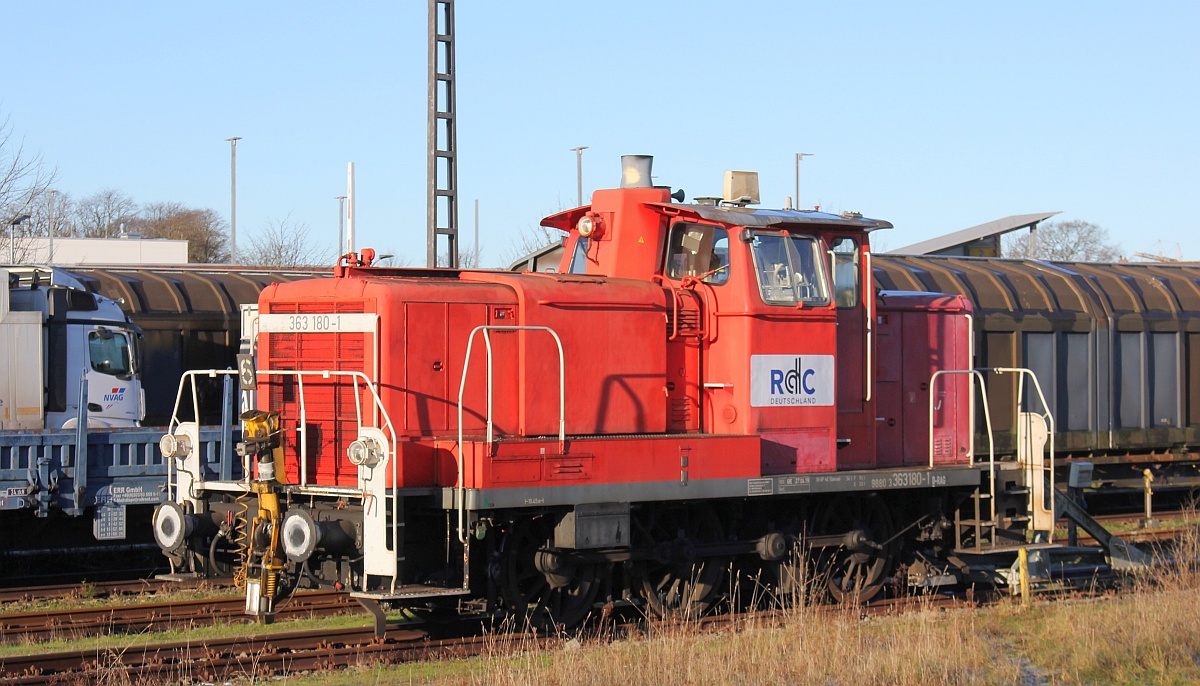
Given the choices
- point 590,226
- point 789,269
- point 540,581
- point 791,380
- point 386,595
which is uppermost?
point 590,226

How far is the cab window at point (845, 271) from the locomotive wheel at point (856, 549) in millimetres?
1748

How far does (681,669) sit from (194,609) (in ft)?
18.6

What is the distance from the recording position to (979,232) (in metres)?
25.6

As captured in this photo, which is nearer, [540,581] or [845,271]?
[540,581]

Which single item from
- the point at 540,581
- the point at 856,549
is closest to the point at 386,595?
the point at 540,581

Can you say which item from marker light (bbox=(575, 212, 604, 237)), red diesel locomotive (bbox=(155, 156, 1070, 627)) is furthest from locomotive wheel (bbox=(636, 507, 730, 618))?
marker light (bbox=(575, 212, 604, 237))

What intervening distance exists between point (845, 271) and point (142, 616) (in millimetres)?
6768

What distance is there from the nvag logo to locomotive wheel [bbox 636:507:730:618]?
105 centimetres

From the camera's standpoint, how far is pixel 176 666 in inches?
327

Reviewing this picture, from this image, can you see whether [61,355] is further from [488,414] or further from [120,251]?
[120,251]

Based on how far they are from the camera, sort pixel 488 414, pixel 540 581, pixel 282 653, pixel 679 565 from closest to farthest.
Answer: pixel 488 414 < pixel 282 653 < pixel 540 581 < pixel 679 565

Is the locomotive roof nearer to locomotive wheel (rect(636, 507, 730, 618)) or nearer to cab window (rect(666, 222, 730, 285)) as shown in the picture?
cab window (rect(666, 222, 730, 285))

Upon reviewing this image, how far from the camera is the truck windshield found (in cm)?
1741

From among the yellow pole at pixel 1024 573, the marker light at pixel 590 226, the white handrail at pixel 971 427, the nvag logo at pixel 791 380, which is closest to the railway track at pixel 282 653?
the yellow pole at pixel 1024 573
